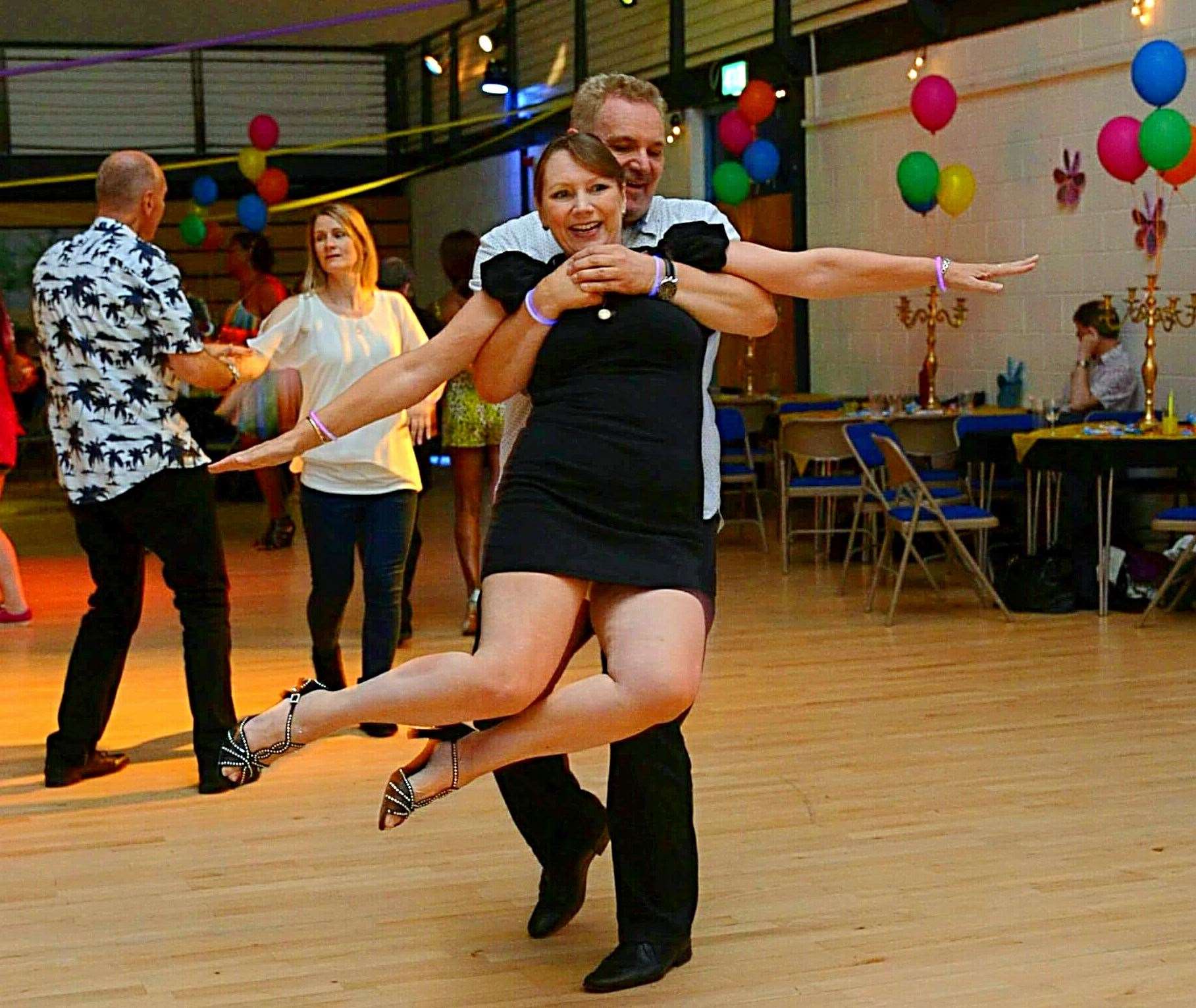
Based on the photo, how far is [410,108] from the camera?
61.6 feet

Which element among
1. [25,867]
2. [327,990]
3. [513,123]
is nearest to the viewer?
[327,990]

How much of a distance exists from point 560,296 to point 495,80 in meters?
13.6

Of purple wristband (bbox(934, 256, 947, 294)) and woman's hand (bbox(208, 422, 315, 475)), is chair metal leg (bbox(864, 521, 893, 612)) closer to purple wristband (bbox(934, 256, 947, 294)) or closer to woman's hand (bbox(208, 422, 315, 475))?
purple wristband (bbox(934, 256, 947, 294))

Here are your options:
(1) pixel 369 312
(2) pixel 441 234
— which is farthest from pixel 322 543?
(2) pixel 441 234

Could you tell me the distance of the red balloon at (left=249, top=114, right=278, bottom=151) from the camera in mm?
16000

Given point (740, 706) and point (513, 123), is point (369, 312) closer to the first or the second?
point (740, 706)

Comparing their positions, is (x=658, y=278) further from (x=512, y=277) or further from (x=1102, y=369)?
(x=1102, y=369)

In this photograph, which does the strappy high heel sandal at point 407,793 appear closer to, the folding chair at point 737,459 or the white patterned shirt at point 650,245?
the white patterned shirt at point 650,245

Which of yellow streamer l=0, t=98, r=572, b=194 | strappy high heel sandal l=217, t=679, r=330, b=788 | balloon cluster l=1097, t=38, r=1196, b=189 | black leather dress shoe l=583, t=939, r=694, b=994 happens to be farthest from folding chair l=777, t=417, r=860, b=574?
yellow streamer l=0, t=98, r=572, b=194

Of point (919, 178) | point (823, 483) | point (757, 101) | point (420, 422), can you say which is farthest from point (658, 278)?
point (757, 101)

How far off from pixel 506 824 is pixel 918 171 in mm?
6499

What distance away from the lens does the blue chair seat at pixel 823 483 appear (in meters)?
8.83

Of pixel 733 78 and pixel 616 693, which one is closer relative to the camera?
pixel 616 693

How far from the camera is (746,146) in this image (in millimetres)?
11875
